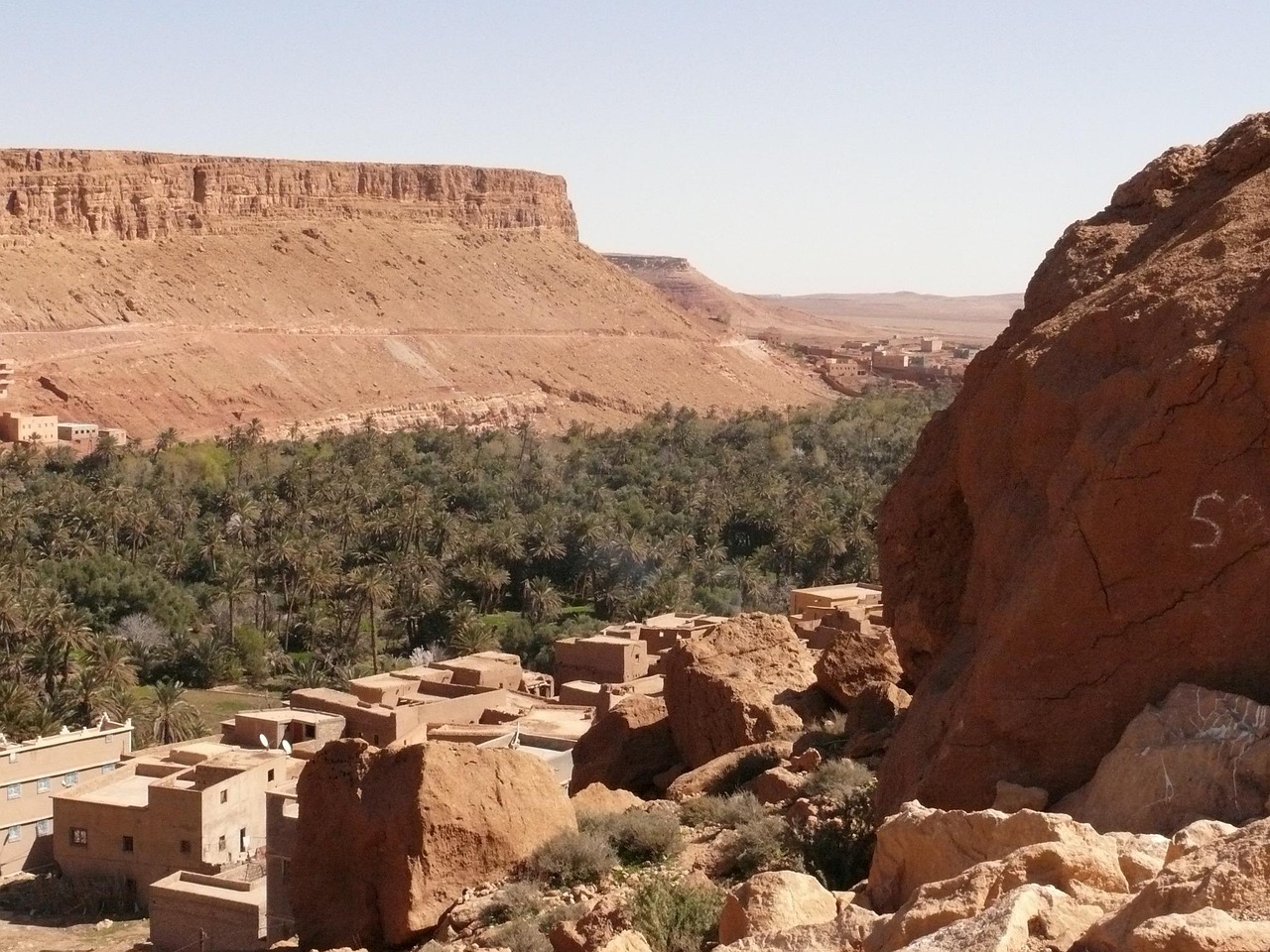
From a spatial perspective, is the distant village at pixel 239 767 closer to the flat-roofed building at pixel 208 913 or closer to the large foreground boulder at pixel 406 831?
the flat-roofed building at pixel 208 913

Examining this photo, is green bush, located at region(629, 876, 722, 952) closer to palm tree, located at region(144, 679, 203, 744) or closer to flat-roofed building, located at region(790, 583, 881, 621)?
flat-roofed building, located at region(790, 583, 881, 621)

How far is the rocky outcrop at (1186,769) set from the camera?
19.4 feet

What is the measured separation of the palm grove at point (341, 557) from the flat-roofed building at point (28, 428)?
74.5 inches

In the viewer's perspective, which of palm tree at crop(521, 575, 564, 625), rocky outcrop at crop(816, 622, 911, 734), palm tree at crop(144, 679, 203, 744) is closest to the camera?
rocky outcrop at crop(816, 622, 911, 734)

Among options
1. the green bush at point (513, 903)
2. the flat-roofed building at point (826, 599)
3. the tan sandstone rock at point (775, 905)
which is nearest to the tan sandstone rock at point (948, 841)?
the tan sandstone rock at point (775, 905)

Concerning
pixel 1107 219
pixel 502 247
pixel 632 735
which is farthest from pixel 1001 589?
pixel 502 247

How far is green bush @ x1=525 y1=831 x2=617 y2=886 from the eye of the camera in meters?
7.99

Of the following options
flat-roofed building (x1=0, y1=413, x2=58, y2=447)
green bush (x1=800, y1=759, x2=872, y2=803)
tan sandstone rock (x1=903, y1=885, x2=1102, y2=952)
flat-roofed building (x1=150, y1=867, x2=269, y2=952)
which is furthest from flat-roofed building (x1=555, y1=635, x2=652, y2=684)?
flat-roofed building (x1=0, y1=413, x2=58, y2=447)

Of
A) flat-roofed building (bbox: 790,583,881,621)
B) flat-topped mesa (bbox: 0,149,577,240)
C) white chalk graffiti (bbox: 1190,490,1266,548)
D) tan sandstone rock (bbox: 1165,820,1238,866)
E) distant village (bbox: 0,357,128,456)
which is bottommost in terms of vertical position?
flat-roofed building (bbox: 790,583,881,621)

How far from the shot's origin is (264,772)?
70.3 feet

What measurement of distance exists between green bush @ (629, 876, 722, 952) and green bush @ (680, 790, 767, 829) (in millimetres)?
1345

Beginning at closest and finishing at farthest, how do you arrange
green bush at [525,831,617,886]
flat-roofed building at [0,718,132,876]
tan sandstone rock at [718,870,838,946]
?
tan sandstone rock at [718,870,838,946] < green bush at [525,831,617,886] < flat-roofed building at [0,718,132,876]

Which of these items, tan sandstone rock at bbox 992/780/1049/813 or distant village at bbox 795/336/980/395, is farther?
distant village at bbox 795/336/980/395

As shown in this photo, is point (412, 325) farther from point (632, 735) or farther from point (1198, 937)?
point (1198, 937)
